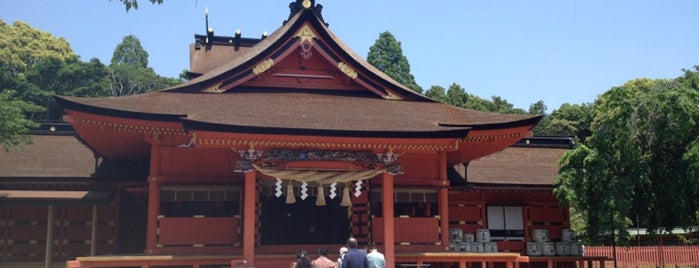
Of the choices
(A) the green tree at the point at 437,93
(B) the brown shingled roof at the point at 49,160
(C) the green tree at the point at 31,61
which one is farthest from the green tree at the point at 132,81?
(B) the brown shingled roof at the point at 49,160

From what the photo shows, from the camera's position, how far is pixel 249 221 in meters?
16.1

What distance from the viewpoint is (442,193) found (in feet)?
63.1

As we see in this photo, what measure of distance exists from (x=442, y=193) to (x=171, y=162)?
7549 mm

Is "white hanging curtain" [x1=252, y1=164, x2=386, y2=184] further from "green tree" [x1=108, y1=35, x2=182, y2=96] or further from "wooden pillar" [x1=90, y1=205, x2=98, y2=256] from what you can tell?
"green tree" [x1=108, y1=35, x2=182, y2=96]

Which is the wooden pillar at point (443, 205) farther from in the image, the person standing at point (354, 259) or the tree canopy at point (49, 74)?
the tree canopy at point (49, 74)

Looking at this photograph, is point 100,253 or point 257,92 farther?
point 100,253

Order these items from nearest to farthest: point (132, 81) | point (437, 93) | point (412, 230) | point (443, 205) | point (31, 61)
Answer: point (412, 230) < point (443, 205) < point (437, 93) < point (31, 61) < point (132, 81)

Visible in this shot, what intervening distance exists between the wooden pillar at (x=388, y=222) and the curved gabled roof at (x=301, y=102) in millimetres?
1582

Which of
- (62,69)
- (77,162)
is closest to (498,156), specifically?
(77,162)

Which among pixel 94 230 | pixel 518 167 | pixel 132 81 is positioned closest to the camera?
pixel 94 230

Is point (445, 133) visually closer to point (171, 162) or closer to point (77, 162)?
point (171, 162)

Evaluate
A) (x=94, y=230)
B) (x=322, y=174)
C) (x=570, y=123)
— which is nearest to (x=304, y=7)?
(x=322, y=174)

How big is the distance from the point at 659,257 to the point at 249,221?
68.4 feet

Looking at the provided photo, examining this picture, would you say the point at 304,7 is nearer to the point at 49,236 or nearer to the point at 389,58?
the point at 49,236
